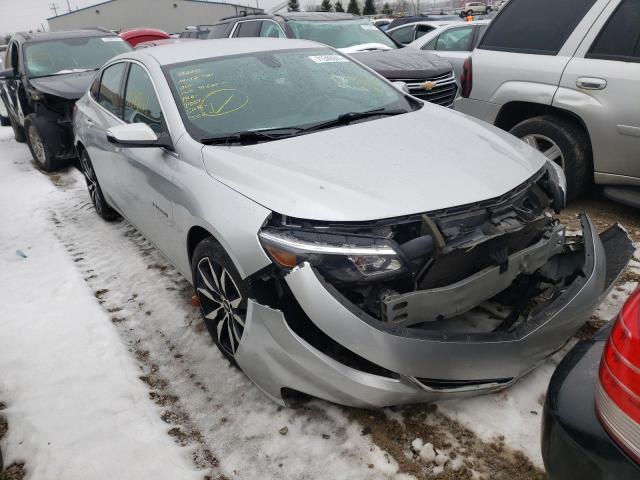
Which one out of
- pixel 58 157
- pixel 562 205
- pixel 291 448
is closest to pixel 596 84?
pixel 562 205

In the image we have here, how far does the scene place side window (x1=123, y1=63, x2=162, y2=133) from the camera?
3.10m

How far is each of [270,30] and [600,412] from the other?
25.7ft

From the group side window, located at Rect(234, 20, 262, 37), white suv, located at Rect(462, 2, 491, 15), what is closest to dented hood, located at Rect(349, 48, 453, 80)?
side window, located at Rect(234, 20, 262, 37)

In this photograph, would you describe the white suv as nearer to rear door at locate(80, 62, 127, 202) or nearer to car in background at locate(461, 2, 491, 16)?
car in background at locate(461, 2, 491, 16)

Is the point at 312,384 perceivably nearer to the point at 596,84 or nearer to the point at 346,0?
the point at 596,84

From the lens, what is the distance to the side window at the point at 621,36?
3578mm

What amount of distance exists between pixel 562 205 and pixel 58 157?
6434 millimetres

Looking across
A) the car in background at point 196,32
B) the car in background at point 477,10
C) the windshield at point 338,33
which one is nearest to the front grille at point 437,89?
the windshield at point 338,33

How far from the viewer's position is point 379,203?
81.7 inches

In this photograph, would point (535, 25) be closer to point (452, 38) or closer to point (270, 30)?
point (452, 38)

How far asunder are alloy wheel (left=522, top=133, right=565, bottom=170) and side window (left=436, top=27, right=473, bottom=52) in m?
4.57

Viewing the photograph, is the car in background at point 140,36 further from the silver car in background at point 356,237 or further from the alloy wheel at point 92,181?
the silver car in background at point 356,237

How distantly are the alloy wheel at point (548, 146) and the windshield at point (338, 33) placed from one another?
3.88 metres

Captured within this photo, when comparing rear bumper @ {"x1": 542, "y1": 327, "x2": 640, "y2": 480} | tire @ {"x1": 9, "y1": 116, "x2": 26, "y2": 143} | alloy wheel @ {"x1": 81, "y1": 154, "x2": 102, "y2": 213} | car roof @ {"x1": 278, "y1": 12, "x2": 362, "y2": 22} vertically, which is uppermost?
car roof @ {"x1": 278, "y1": 12, "x2": 362, "y2": 22}
